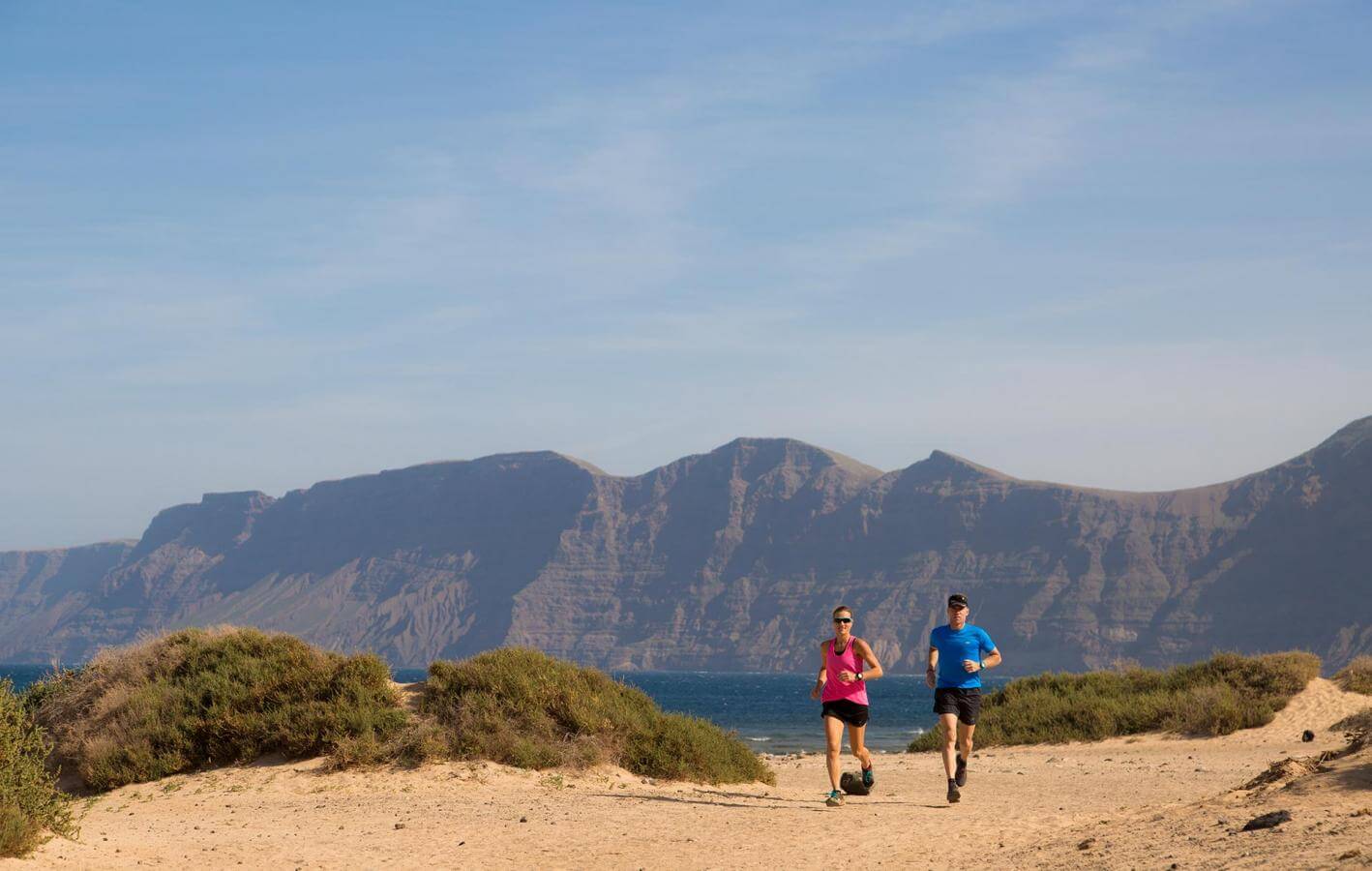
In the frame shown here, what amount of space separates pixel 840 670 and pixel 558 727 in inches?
194

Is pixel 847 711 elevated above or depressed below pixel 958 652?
below

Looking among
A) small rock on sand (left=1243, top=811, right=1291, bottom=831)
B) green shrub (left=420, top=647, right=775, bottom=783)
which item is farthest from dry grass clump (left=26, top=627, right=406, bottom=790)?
small rock on sand (left=1243, top=811, right=1291, bottom=831)

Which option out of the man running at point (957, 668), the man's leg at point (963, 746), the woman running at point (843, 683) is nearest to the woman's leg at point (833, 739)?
the woman running at point (843, 683)

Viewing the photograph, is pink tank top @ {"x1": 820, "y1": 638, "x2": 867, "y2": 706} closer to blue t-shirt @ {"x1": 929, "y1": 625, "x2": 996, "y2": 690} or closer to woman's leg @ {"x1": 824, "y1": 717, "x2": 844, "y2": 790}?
woman's leg @ {"x1": 824, "y1": 717, "x2": 844, "y2": 790}

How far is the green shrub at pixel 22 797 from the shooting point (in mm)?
9578

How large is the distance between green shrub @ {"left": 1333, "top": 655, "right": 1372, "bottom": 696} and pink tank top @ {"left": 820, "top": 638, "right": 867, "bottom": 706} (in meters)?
17.6

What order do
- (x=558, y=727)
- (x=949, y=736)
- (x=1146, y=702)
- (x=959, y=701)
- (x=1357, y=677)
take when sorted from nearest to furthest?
(x=959, y=701), (x=949, y=736), (x=558, y=727), (x=1146, y=702), (x=1357, y=677)

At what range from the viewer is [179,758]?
16.0m

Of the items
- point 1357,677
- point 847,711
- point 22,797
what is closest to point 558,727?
point 847,711

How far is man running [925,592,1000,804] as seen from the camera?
1316cm

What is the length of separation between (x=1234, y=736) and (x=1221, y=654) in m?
4.80

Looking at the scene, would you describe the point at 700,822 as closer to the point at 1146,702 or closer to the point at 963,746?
the point at 963,746

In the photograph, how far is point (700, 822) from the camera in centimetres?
1273

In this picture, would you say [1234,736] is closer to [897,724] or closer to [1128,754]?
[1128,754]
